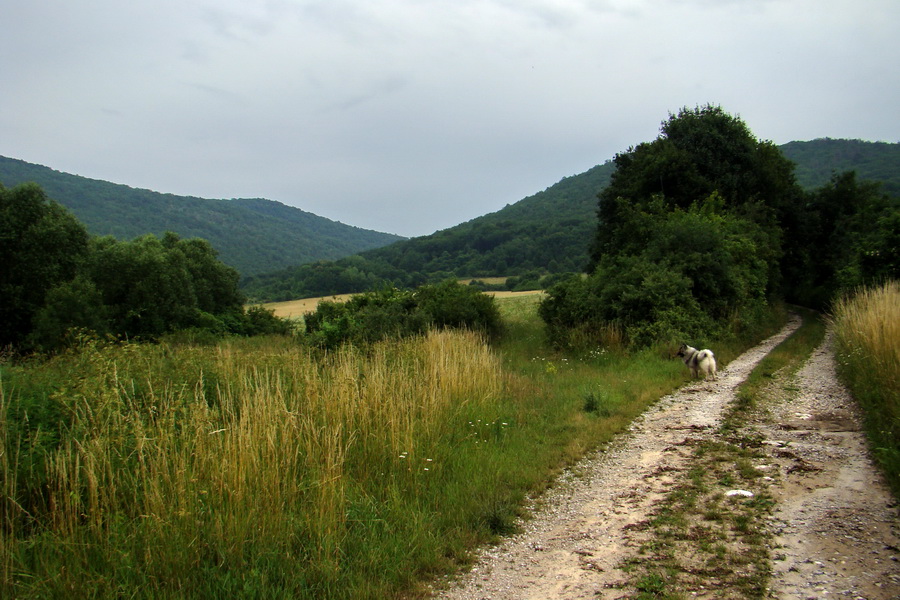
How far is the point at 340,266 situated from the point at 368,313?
58547 millimetres

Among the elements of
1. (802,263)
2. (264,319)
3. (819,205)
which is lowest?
(264,319)

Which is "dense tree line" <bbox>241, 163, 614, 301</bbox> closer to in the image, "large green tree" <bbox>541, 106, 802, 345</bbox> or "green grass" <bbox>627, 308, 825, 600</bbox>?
"large green tree" <bbox>541, 106, 802, 345</bbox>

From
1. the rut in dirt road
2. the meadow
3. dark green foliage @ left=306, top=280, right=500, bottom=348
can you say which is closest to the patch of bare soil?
the rut in dirt road

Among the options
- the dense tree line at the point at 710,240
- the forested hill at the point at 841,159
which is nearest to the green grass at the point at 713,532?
the dense tree line at the point at 710,240

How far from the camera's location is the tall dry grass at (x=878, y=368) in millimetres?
5652

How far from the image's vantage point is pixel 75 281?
25.3 metres

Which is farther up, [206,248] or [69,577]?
[206,248]

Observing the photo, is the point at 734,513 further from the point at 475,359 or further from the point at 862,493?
the point at 475,359

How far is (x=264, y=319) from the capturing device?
124 ft

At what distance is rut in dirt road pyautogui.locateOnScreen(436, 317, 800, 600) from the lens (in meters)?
3.83

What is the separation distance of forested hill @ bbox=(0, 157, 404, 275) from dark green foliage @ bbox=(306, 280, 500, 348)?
7809 cm

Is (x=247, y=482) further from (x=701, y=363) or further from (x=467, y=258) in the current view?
(x=467, y=258)

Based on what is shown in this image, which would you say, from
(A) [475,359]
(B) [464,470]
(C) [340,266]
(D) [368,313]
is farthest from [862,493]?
(C) [340,266]

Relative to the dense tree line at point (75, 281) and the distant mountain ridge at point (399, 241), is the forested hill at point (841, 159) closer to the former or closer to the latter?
the distant mountain ridge at point (399, 241)
